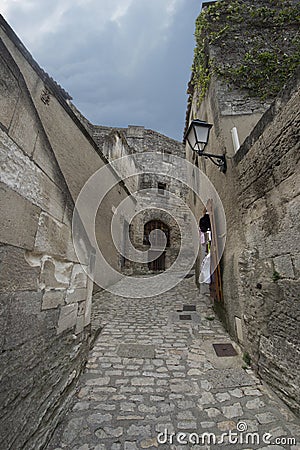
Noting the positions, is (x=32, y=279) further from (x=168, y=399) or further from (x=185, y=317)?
(x=185, y=317)

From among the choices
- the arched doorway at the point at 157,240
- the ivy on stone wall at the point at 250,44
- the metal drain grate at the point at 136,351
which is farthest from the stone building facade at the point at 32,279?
the arched doorway at the point at 157,240

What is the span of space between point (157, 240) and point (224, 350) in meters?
8.10

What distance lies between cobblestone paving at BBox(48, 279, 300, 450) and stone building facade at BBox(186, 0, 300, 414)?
0.89 feet

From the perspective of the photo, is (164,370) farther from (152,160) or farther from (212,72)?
(152,160)

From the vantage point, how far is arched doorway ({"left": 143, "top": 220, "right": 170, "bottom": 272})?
10188 millimetres

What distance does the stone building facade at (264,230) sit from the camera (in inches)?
70.1

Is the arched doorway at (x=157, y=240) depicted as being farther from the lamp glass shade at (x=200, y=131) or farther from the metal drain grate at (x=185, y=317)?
the lamp glass shade at (x=200, y=131)

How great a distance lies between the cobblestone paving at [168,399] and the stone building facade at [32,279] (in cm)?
30

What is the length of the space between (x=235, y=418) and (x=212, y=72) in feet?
17.7

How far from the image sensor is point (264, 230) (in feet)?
7.20

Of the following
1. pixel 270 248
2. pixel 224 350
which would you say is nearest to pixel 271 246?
pixel 270 248

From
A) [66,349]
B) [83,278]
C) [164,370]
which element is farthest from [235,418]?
[83,278]

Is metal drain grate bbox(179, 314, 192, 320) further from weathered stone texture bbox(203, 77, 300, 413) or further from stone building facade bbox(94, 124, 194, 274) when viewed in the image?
stone building facade bbox(94, 124, 194, 274)

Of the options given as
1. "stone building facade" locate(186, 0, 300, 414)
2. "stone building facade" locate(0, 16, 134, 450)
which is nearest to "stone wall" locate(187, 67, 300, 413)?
"stone building facade" locate(186, 0, 300, 414)
